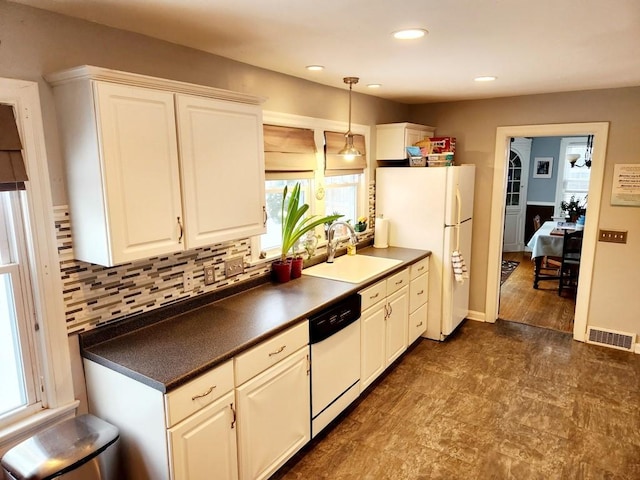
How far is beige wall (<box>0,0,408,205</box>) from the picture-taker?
A: 1.64 m

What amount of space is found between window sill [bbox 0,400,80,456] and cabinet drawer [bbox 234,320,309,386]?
0.73 meters

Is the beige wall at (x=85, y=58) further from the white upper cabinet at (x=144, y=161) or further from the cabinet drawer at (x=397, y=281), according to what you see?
the cabinet drawer at (x=397, y=281)

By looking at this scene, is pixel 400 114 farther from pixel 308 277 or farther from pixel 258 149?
pixel 258 149

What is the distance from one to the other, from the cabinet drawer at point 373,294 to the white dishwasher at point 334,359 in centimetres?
9

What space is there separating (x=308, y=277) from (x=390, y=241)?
4.34 ft

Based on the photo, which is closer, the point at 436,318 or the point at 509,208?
the point at 436,318

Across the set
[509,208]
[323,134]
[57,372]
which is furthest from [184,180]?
[509,208]

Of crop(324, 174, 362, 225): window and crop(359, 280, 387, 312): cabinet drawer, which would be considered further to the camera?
crop(324, 174, 362, 225): window

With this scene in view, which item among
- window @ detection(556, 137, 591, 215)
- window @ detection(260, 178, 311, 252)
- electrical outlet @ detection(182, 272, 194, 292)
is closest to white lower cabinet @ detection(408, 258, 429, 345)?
window @ detection(260, 178, 311, 252)

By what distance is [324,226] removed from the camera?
354cm

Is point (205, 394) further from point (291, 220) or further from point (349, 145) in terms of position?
point (349, 145)

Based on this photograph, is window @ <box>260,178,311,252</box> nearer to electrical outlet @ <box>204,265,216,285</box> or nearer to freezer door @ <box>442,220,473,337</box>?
electrical outlet @ <box>204,265,216,285</box>

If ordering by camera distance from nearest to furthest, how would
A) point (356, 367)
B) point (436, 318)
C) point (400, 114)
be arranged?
1. point (356, 367)
2. point (436, 318)
3. point (400, 114)

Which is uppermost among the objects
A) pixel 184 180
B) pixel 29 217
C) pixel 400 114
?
pixel 400 114
